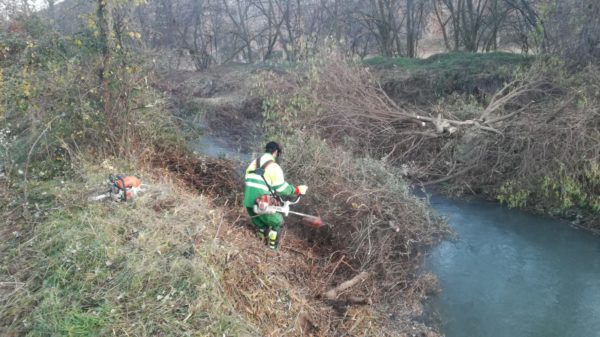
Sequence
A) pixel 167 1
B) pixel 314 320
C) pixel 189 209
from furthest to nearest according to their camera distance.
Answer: pixel 167 1, pixel 189 209, pixel 314 320

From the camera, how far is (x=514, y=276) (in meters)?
7.23

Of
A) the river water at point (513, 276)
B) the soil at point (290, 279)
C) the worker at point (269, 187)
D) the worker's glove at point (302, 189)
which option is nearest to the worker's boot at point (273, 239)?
the worker at point (269, 187)

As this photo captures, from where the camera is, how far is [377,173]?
297 inches

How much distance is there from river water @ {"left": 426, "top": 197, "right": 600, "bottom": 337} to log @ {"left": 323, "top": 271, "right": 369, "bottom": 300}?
117 cm

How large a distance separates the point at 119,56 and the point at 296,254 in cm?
409

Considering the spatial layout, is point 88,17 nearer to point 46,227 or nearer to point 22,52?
point 22,52

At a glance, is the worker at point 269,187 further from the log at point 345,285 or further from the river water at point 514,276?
the river water at point 514,276

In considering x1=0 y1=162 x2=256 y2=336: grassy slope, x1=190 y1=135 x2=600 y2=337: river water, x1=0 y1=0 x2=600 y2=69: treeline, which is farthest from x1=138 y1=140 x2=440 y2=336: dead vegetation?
x1=0 y1=0 x2=600 y2=69: treeline

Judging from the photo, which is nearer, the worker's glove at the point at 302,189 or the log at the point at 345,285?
the log at the point at 345,285

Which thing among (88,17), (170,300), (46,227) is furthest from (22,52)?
(170,300)

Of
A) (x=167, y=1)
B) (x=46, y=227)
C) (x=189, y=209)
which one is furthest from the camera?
(x=167, y=1)

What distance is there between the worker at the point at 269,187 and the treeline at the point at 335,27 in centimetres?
810

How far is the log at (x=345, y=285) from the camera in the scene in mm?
5598

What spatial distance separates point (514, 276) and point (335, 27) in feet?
55.2
